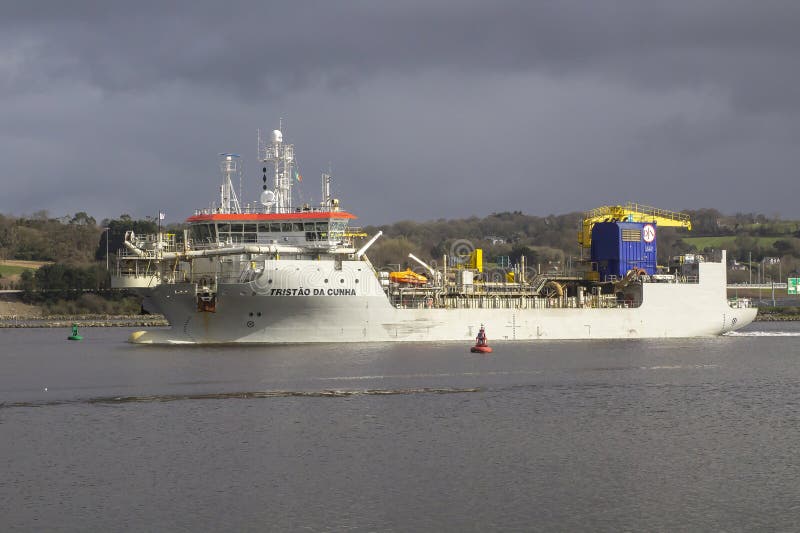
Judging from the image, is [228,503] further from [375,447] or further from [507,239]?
[507,239]

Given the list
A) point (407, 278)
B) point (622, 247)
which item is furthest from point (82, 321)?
point (622, 247)

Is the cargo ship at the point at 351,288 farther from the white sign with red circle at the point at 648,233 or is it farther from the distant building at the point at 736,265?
the distant building at the point at 736,265

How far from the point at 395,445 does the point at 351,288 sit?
875 inches

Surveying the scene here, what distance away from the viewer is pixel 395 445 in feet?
86.7

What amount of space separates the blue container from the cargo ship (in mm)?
77

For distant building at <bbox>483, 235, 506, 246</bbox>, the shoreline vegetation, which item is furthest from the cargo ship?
distant building at <bbox>483, 235, 506, 246</bbox>

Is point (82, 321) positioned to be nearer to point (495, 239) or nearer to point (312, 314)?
point (312, 314)

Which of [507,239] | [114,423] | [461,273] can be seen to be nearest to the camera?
[114,423]

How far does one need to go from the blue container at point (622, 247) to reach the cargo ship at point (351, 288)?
0.08 metres

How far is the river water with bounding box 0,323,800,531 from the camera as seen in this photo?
20.0 m

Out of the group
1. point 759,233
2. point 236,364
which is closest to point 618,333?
point 236,364

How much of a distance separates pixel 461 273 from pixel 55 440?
105ft

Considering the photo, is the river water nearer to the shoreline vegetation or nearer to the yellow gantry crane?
the yellow gantry crane

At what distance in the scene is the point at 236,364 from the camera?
42875 millimetres
